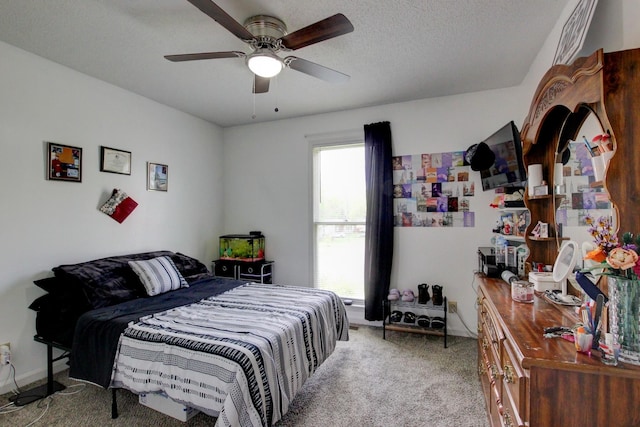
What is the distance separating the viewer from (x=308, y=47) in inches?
94.7

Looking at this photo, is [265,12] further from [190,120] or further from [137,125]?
[190,120]

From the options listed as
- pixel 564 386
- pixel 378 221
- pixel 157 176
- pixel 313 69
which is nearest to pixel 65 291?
pixel 157 176

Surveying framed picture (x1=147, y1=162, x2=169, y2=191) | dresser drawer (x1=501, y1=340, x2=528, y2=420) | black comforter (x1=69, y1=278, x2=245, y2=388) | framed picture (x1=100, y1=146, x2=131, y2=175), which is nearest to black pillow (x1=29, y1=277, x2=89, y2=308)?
black comforter (x1=69, y1=278, x2=245, y2=388)

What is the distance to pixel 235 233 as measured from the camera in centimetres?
450

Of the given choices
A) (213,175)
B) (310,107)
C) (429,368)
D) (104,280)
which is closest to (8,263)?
(104,280)

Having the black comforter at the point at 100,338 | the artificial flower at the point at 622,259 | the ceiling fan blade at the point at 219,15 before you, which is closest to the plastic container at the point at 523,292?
the artificial flower at the point at 622,259

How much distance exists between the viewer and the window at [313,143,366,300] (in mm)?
3861

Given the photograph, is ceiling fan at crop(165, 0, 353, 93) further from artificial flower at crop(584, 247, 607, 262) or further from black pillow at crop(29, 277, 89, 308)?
black pillow at crop(29, 277, 89, 308)

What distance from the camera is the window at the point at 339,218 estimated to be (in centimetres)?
386

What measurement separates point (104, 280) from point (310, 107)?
9.14ft

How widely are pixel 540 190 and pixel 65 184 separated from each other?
3.80 m

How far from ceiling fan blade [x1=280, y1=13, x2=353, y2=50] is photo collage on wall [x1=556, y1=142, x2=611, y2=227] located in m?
1.38

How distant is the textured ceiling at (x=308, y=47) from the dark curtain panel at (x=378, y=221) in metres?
0.51

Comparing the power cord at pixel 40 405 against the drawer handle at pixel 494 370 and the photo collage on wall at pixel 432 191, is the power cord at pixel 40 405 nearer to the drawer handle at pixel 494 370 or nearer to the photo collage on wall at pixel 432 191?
the drawer handle at pixel 494 370
